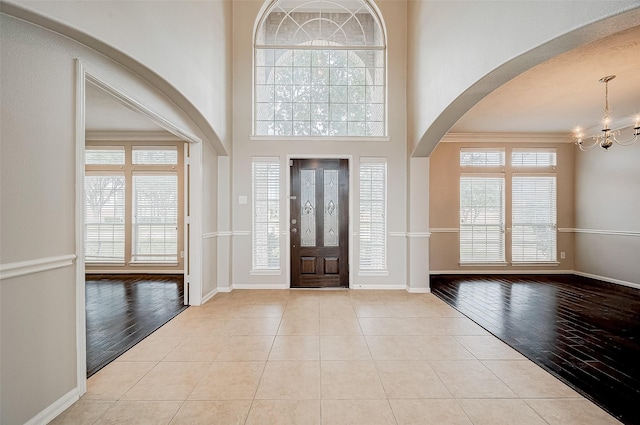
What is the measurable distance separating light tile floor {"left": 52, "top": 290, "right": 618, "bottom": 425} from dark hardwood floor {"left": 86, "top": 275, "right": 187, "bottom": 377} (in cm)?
21

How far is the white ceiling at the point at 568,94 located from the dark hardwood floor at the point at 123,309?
5190 mm

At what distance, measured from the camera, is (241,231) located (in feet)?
16.9

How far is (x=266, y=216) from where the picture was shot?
520 centimetres

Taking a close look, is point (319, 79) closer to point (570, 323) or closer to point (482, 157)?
point (482, 157)

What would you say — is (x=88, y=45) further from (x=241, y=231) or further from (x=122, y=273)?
(x=122, y=273)

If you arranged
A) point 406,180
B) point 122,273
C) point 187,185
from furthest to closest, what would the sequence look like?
point 122,273 < point 406,180 < point 187,185

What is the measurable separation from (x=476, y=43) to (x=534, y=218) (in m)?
4.80

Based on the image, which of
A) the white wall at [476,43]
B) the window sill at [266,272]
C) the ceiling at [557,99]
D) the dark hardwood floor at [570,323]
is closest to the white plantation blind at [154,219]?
the ceiling at [557,99]

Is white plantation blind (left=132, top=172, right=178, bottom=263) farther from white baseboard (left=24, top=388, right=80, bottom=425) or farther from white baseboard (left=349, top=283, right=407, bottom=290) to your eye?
white baseboard (left=24, top=388, right=80, bottom=425)

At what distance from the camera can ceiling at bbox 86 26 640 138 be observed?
10.7ft

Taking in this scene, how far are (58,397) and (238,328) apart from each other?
63.8 inches

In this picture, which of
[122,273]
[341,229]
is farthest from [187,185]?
[122,273]

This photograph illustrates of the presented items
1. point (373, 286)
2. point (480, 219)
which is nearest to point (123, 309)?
point (373, 286)

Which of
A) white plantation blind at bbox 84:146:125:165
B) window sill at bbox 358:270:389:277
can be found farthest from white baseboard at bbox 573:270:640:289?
white plantation blind at bbox 84:146:125:165
